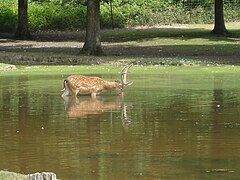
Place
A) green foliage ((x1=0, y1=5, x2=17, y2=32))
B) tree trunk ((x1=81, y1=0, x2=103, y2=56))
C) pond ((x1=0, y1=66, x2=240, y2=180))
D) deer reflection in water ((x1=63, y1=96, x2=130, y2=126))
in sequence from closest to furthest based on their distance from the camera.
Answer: pond ((x1=0, y1=66, x2=240, y2=180)) → deer reflection in water ((x1=63, y1=96, x2=130, y2=126)) → tree trunk ((x1=81, y1=0, x2=103, y2=56)) → green foliage ((x1=0, y1=5, x2=17, y2=32))

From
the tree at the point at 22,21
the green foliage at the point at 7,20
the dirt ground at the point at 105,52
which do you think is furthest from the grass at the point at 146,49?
the green foliage at the point at 7,20

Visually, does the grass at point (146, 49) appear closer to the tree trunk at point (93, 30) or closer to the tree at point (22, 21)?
the tree trunk at point (93, 30)

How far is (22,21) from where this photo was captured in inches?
1828

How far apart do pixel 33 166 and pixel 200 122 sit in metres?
4.93

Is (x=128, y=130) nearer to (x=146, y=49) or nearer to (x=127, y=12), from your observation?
(x=146, y=49)

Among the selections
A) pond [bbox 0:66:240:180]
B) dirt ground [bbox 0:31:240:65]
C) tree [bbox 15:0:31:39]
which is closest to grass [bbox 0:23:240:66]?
dirt ground [bbox 0:31:240:65]

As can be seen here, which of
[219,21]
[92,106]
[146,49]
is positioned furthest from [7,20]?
[92,106]

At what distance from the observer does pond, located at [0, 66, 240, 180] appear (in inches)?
438

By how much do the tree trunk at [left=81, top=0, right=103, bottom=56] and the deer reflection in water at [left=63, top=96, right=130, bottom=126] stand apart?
14525mm

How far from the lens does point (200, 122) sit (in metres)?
15.3

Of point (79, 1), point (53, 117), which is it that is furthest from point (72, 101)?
point (79, 1)

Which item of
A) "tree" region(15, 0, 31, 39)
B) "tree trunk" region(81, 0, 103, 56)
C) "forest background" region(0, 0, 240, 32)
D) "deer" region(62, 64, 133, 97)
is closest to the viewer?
"deer" region(62, 64, 133, 97)

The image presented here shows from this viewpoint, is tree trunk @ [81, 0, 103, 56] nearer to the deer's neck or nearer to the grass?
the grass

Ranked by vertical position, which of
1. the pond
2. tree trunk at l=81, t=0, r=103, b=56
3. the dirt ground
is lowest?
the pond
